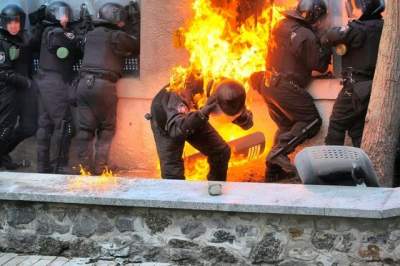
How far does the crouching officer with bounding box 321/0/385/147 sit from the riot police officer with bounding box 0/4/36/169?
389 cm

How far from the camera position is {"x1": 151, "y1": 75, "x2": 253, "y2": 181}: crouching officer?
19.9ft

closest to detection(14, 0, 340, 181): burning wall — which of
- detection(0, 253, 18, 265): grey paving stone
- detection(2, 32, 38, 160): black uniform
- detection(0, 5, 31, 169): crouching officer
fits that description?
detection(2, 32, 38, 160): black uniform

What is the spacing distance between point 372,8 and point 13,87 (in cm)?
456

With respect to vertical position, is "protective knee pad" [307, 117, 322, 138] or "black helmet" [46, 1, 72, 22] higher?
"black helmet" [46, 1, 72, 22]

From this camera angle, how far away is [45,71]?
851cm

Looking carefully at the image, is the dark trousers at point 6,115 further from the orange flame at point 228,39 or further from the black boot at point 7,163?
the orange flame at point 228,39

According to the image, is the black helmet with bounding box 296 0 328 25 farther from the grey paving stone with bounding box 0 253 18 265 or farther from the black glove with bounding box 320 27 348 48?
the grey paving stone with bounding box 0 253 18 265

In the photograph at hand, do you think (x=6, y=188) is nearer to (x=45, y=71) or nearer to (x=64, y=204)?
(x=64, y=204)

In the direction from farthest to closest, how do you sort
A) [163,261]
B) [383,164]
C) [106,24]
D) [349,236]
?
[106,24] < [383,164] < [163,261] < [349,236]

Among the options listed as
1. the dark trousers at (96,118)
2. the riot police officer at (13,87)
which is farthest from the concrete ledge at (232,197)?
the riot police officer at (13,87)

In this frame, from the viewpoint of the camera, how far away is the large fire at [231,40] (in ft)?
25.1

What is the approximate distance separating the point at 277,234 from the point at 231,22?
4052 millimetres

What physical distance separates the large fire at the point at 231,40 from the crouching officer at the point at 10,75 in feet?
7.01

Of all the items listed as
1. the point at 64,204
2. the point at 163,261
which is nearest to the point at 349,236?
the point at 163,261
